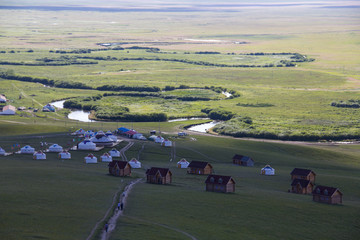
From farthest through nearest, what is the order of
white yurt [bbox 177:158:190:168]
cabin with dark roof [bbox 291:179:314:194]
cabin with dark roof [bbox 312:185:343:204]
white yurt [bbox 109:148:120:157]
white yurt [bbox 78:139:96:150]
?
white yurt [bbox 78:139:96:150] < white yurt [bbox 109:148:120:157] < white yurt [bbox 177:158:190:168] < cabin with dark roof [bbox 291:179:314:194] < cabin with dark roof [bbox 312:185:343:204]

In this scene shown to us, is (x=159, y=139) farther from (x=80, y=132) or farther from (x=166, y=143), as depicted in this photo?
(x=80, y=132)

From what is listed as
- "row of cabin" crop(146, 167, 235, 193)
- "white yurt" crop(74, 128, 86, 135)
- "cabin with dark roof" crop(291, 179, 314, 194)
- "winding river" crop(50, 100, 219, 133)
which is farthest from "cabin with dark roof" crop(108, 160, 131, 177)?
"winding river" crop(50, 100, 219, 133)

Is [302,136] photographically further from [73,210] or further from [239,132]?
[73,210]

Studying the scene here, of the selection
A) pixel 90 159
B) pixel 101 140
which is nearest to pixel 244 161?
pixel 101 140

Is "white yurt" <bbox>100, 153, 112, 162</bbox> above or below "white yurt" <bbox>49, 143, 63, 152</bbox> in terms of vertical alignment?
below

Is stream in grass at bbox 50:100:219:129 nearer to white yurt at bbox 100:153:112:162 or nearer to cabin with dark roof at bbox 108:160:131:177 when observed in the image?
white yurt at bbox 100:153:112:162
